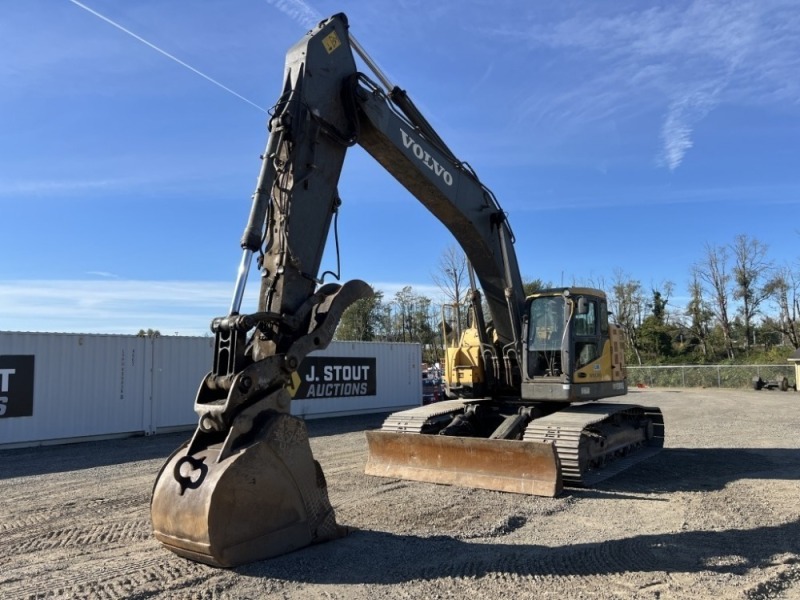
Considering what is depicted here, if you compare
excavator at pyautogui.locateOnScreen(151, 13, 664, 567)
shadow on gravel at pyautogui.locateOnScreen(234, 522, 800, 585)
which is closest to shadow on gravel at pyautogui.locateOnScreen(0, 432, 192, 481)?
excavator at pyautogui.locateOnScreen(151, 13, 664, 567)

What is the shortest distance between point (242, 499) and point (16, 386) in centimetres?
1192

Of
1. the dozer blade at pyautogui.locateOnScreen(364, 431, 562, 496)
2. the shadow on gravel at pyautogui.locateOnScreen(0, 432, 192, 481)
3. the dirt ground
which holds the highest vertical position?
the dozer blade at pyautogui.locateOnScreen(364, 431, 562, 496)

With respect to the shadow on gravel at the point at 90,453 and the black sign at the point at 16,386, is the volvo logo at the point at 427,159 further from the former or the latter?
the black sign at the point at 16,386

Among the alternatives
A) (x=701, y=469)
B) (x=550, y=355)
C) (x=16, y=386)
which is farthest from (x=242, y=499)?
(x=16, y=386)

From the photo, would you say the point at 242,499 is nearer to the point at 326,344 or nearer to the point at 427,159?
the point at 326,344

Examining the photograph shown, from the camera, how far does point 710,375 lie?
1485 inches

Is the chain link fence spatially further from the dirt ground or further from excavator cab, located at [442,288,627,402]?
excavator cab, located at [442,288,627,402]

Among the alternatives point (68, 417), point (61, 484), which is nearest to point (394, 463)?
point (61, 484)

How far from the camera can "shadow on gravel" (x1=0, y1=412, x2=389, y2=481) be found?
443 inches

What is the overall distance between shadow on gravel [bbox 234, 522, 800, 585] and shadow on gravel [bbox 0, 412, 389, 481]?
25.3 ft

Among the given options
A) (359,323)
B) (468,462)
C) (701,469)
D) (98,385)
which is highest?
(359,323)

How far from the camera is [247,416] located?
15.7 feet

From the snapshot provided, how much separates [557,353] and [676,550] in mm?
3947

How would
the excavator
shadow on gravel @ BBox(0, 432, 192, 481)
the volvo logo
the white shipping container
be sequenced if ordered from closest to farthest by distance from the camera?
the excavator
the volvo logo
shadow on gravel @ BBox(0, 432, 192, 481)
the white shipping container
